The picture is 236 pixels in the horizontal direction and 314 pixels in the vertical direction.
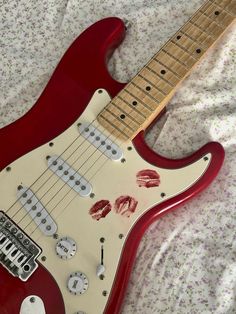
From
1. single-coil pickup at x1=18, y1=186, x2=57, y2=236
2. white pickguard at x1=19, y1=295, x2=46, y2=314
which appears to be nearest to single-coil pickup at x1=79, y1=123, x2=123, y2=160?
single-coil pickup at x1=18, y1=186, x2=57, y2=236

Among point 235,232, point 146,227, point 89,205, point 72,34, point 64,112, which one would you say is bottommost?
point 235,232

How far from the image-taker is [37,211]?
2.94 ft

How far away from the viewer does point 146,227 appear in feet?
2.96

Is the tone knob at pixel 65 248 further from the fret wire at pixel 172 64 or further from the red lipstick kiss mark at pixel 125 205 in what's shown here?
the fret wire at pixel 172 64

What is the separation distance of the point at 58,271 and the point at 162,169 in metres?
0.27

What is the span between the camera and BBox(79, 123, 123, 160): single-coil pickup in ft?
3.10

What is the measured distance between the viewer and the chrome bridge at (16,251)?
85 centimetres

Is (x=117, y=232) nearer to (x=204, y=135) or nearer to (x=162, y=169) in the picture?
(x=162, y=169)

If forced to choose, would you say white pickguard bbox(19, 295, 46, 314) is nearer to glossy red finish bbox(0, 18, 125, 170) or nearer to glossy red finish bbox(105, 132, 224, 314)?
glossy red finish bbox(105, 132, 224, 314)

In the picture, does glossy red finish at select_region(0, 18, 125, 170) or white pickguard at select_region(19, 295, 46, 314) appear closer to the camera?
white pickguard at select_region(19, 295, 46, 314)

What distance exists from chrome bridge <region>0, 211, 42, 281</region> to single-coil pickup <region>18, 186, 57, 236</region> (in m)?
0.03

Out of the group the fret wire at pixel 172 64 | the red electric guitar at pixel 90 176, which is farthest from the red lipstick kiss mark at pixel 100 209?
the fret wire at pixel 172 64

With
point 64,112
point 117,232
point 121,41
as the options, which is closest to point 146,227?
point 117,232

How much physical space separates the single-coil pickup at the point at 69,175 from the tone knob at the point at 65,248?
0.31 ft
